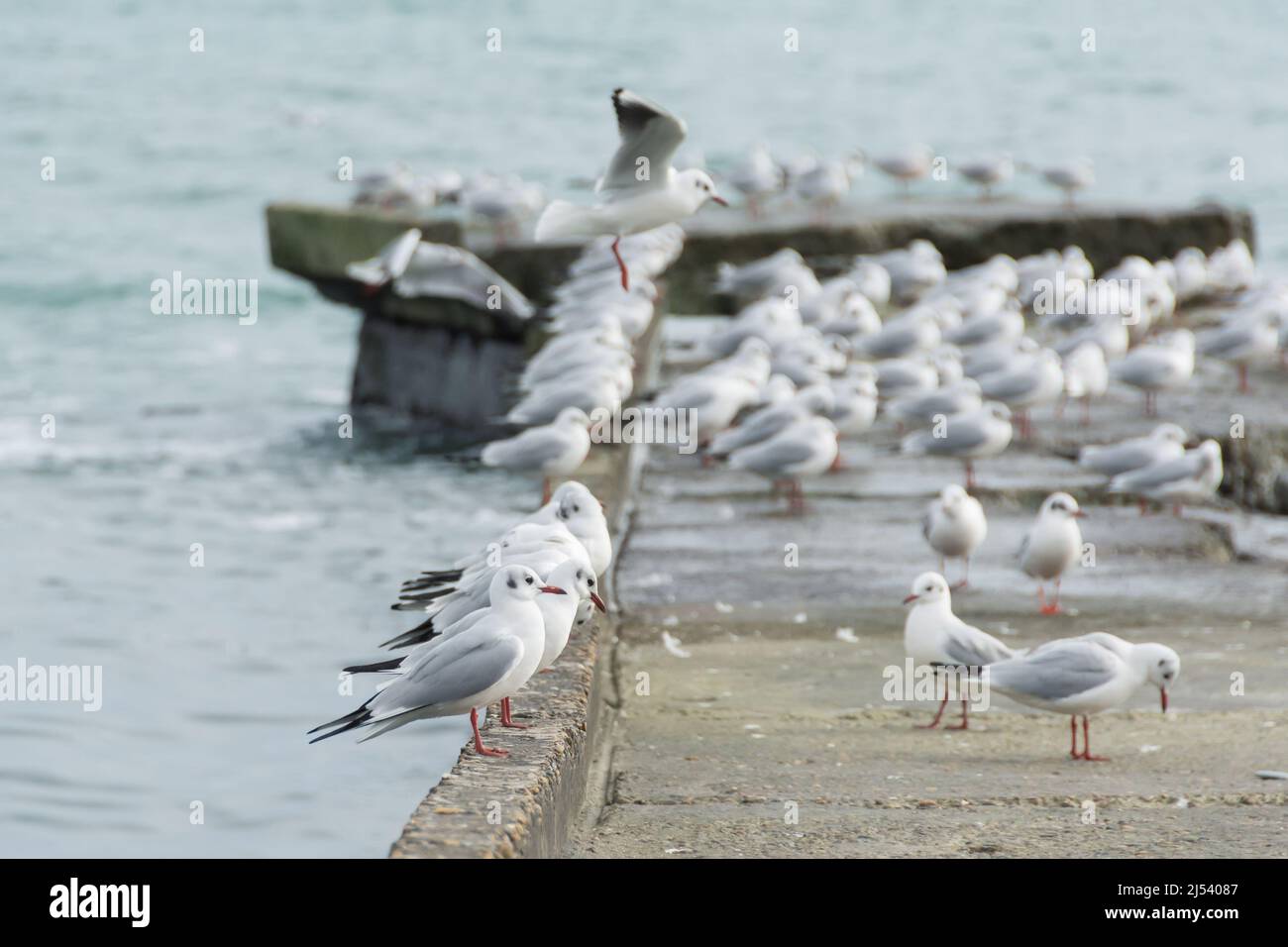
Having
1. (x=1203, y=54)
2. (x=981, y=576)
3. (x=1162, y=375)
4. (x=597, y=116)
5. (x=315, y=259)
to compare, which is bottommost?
(x=981, y=576)

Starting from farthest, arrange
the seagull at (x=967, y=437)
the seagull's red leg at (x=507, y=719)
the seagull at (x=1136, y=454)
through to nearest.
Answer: the seagull at (x=967, y=437)
the seagull at (x=1136, y=454)
the seagull's red leg at (x=507, y=719)

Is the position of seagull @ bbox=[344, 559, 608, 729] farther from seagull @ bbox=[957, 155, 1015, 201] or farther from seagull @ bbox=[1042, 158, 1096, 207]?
seagull @ bbox=[957, 155, 1015, 201]

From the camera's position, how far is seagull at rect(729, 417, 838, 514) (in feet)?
29.0

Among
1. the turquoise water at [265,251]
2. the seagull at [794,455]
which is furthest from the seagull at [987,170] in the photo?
the seagull at [794,455]

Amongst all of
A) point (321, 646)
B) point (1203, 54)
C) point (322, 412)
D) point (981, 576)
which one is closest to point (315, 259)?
point (322, 412)

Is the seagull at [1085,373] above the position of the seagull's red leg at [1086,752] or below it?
above

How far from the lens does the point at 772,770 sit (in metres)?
5.33

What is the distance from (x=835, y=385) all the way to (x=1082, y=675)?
4949 mm

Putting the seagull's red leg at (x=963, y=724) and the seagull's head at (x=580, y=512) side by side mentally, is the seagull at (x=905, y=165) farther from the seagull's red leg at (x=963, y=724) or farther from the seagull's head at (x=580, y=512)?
the seagull's red leg at (x=963, y=724)

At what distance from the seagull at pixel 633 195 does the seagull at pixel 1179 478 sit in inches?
150

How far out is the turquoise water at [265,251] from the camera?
8.41 m

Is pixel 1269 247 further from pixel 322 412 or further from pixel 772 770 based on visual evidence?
pixel 772 770

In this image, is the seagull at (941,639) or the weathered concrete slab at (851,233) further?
the weathered concrete slab at (851,233)
